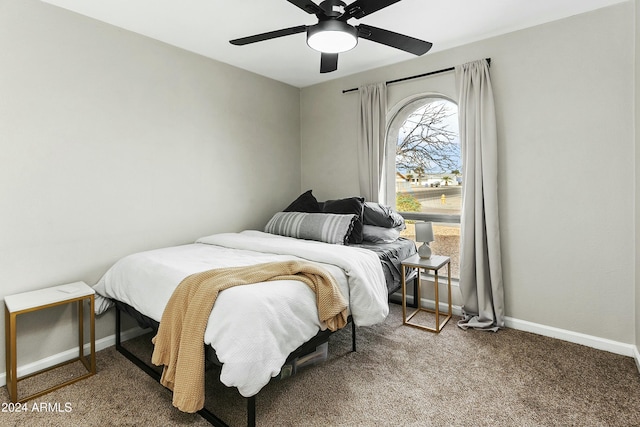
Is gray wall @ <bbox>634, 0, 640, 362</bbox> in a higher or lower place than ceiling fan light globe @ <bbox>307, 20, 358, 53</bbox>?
lower

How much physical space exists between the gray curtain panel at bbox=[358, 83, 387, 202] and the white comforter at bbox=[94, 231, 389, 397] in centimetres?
126

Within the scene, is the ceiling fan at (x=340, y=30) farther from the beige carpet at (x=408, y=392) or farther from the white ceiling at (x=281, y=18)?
the beige carpet at (x=408, y=392)

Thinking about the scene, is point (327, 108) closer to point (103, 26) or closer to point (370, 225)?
point (370, 225)

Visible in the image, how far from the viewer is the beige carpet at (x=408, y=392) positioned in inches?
72.8

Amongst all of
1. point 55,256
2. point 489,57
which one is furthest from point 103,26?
point 489,57

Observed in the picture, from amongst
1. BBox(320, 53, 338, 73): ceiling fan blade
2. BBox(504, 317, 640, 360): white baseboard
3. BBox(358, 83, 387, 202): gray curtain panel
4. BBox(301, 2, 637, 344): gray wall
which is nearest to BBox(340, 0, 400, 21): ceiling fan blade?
BBox(320, 53, 338, 73): ceiling fan blade

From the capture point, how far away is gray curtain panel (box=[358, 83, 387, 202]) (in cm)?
365

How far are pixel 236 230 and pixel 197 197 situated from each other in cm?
59

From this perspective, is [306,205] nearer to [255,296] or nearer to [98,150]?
[98,150]

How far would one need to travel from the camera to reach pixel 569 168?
266cm

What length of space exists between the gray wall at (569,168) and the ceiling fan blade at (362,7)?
1624 millimetres

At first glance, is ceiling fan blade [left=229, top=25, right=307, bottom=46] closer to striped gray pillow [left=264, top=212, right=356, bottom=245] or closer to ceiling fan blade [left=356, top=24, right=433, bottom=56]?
ceiling fan blade [left=356, top=24, right=433, bottom=56]

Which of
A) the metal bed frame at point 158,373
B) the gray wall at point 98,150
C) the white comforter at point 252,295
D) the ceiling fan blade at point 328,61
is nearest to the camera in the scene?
the white comforter at point 252,295

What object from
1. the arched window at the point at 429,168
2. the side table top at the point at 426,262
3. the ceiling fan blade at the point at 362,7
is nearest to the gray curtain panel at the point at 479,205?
the side table top at the point at 426,262
